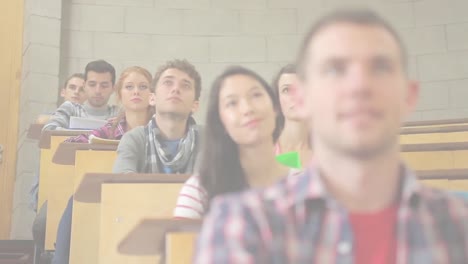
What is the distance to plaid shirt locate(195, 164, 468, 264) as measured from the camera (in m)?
0.79

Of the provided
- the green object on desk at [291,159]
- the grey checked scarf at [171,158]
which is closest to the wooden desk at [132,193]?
the green object on desk at [291,159]

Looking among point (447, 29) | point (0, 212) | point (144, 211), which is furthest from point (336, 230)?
point (447, 29)

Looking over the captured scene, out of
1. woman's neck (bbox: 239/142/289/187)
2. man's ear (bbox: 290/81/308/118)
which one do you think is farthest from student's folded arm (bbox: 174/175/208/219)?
man's ear (bbox: 290/81/308/118)

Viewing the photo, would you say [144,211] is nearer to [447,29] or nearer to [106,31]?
[106,31]

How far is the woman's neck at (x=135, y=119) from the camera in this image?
277 centimetres

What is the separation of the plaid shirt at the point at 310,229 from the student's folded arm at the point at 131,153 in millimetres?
1335

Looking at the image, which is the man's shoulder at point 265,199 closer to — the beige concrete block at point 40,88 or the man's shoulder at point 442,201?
the man's shoulder at point 442,201

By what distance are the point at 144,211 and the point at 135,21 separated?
2.84 meters

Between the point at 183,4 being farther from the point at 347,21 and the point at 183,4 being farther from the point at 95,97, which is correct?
the point at 347,21

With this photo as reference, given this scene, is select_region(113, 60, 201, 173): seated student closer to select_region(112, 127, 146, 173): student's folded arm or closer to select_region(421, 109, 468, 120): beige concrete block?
select_region(112, 127, 146, 173): student's folded arm

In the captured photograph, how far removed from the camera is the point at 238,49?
14.6ft

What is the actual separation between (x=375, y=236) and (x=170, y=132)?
1.61 metres

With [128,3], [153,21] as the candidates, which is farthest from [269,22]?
[128,3]

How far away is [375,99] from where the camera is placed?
81cm
